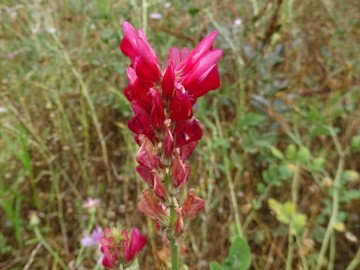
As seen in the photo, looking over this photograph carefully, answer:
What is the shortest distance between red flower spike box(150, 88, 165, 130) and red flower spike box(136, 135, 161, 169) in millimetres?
33

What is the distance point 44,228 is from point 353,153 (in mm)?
1600

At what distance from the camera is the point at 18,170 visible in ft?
8.64

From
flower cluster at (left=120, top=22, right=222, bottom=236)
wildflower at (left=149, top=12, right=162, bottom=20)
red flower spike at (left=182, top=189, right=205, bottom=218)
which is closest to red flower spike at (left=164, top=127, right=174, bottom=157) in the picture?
flower cluster at (left=120, top=22, right=222, bottom=236)

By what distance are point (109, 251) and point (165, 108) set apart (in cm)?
38

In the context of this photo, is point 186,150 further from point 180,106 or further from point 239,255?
point 239,255

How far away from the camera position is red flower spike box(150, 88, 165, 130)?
30.5 inches

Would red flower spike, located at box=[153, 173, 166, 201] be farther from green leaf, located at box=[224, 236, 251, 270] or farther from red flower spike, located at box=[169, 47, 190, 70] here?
green leaf, located at box=[224, 236, 251, 270]

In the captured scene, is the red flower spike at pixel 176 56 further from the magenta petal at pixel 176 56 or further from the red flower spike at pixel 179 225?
the red flower spike at pixel 179 225

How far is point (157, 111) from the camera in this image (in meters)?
0.78

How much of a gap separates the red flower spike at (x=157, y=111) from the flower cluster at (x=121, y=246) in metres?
0.31

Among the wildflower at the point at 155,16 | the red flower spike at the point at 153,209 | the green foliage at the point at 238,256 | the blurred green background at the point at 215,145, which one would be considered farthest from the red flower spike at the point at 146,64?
the wildflower at the point at 155,16

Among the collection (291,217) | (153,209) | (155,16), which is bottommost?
(291,217)

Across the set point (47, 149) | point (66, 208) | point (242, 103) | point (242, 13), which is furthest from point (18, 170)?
point (242, 13)

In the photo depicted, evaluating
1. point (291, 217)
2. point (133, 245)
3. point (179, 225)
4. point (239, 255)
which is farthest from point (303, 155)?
point (179, 225)
